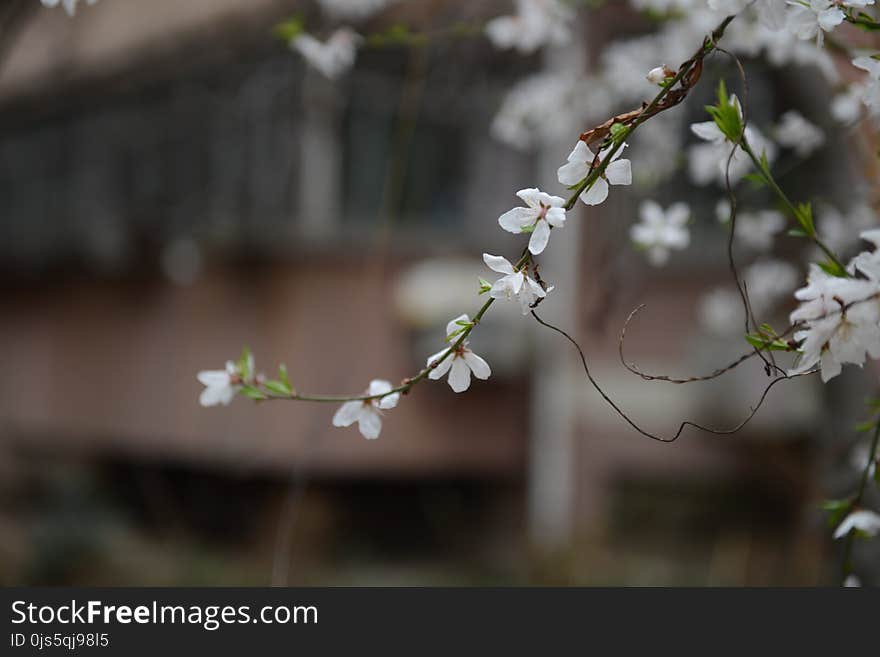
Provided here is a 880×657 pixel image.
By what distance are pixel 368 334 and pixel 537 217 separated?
4.51m

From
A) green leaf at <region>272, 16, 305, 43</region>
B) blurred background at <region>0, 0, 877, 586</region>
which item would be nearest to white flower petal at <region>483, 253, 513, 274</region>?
green leaf at <region>272, 16, 305, 43</region>

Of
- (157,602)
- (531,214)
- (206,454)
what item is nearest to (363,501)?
(206,454)

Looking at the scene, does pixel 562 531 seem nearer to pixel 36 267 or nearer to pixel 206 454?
pixel 206 454

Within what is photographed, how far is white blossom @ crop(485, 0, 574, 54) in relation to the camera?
179 centimetres

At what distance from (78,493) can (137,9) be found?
2898 millimetres

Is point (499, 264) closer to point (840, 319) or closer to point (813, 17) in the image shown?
point (840, 319)

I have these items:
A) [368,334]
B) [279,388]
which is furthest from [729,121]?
[368,334]

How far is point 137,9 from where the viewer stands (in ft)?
18.9

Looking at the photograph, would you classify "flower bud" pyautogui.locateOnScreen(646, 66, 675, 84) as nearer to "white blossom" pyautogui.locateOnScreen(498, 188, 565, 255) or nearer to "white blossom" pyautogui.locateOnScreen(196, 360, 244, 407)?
"white blossom" pyautogui.locateOnScreen(498, 188, 565, 255)

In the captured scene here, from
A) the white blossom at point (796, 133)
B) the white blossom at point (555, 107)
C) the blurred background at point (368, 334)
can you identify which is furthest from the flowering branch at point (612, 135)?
the blurred background at point (368, 334)

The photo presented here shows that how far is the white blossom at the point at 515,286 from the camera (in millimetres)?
958

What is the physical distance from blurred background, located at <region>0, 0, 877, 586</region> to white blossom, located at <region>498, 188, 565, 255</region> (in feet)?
13.0

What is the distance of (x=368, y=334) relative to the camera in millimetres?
5488

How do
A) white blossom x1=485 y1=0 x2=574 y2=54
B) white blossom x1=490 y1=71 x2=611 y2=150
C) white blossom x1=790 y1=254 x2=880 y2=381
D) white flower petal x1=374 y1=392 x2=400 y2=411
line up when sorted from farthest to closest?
white blossom x1=490 y1=71 x2=611 y2=150 → white blossom x1=485 y1=0 x2=574 y2=54 → white flower petal x1=374 y1=392 x2=400 y2=411 → white blossom x1=790 y1=254 x2=880 y2=381
